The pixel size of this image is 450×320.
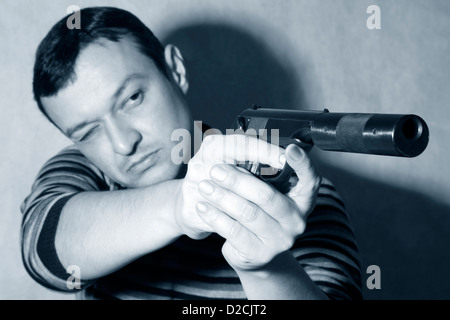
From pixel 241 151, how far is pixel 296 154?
0.07 meters

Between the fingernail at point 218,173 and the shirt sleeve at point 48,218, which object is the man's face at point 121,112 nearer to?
the shirt sleeve at point 48,218

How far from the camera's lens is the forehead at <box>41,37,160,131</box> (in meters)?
0.87

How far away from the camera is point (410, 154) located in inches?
18.9

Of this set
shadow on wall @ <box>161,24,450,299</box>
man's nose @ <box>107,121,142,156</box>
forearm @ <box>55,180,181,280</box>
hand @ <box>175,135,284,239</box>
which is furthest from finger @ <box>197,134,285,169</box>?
shadow on wall @ <box>161,24,450,299</box>

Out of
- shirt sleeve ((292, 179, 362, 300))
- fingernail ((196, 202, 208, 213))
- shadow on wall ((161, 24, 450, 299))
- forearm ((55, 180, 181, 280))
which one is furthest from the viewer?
shadow on wall ((161, 24, 450, 299))

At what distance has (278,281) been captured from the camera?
65 cm

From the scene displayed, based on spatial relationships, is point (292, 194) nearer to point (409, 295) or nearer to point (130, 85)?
point (130, 85)

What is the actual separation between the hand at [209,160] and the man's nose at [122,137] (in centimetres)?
28

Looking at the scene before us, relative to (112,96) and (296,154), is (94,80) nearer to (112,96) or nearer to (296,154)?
(112,96)

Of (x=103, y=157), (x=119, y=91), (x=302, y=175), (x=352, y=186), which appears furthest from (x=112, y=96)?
(x=352, y=186)

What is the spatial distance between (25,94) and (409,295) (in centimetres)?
147

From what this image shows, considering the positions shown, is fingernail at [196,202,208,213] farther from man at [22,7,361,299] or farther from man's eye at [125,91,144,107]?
man's eye at [125,91,144,107]

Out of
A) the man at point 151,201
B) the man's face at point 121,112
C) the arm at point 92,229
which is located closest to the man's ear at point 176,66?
the man at point 151,201
